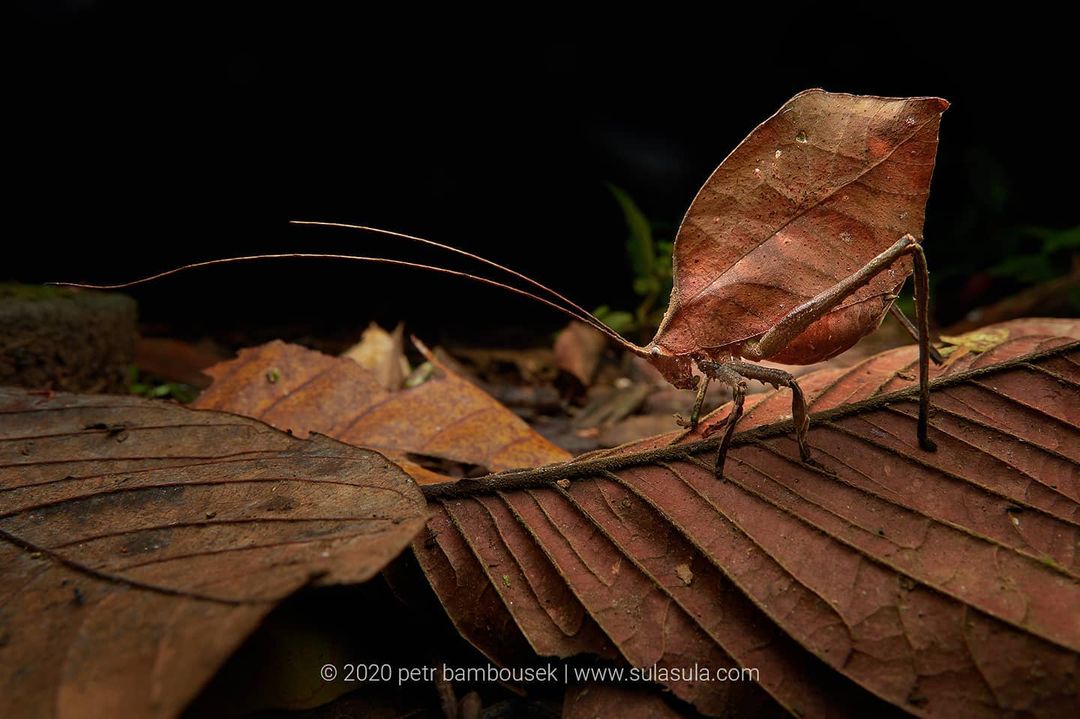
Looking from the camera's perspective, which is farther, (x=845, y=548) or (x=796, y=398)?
(x=796, y=398)

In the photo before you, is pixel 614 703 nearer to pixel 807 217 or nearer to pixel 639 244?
pixel 807 217

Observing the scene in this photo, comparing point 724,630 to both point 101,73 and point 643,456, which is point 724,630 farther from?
point 101,73

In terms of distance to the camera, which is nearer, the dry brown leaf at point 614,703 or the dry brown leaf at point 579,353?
the dry brown leaf at point 614,703

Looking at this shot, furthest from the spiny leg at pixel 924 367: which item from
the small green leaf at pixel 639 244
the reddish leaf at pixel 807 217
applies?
the small green leaf at pixel 639 244

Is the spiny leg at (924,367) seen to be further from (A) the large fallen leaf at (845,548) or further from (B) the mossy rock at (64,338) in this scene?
(B) the mossy rock at (64,338)

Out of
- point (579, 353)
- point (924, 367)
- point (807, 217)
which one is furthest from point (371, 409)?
point (579, 353)

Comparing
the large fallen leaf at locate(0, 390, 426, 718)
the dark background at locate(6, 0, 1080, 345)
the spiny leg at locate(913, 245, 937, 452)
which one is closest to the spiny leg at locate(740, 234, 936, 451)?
the spiny leg at locate(913, 245, 937, 452)

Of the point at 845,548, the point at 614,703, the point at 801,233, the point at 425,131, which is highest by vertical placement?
the point at 425,131
